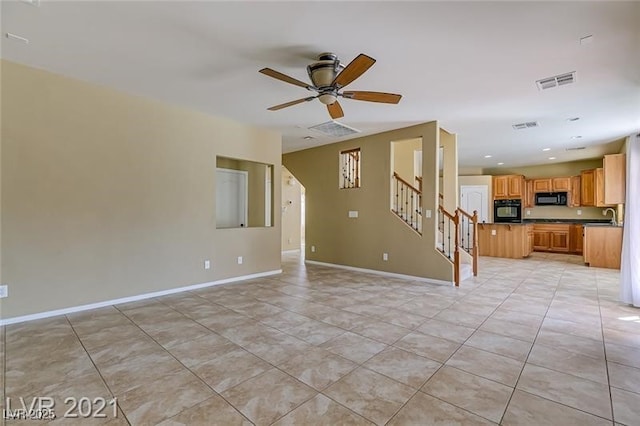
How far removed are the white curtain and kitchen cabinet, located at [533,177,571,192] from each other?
18.0ft

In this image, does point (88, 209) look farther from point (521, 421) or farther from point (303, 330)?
point (521, 421)

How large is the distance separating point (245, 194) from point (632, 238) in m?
6.34

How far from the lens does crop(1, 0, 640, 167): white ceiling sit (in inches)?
91.0

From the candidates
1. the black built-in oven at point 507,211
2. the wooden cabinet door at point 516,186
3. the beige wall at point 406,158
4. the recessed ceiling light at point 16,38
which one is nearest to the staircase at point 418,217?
the beige wall at point 406,158

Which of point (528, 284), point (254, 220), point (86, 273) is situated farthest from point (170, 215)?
point (528, 284)

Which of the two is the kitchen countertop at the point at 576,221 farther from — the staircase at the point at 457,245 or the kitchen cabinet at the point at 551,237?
the staircase at the point at 457,245

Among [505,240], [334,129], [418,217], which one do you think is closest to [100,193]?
[334,129]

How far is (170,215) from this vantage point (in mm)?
4438

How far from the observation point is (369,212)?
621cm

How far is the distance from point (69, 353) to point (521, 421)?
11.3 ft

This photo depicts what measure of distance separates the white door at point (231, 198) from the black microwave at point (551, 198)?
29.9 feet

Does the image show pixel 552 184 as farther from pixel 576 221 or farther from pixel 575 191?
pixel 576 221

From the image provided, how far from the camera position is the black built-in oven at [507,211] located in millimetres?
9383

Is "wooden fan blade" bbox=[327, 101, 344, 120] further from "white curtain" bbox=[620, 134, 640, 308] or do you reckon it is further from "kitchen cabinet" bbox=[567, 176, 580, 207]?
"kitchen cabinet" bbox=[567, 176, 580, 207]
